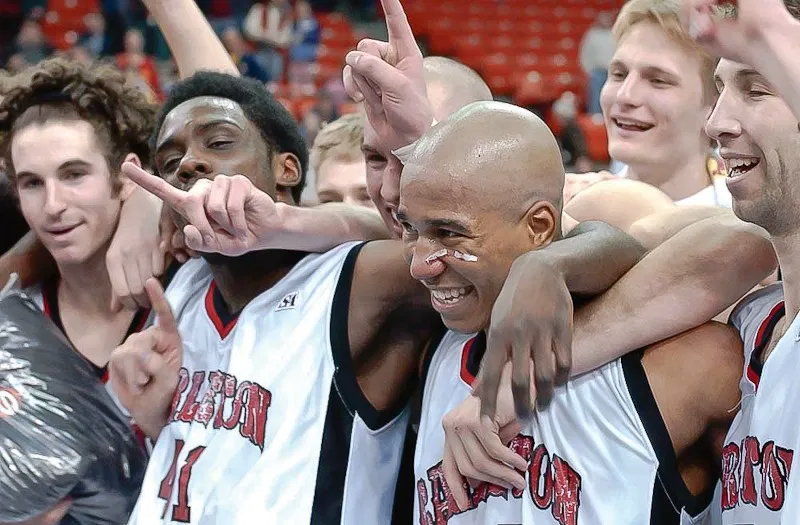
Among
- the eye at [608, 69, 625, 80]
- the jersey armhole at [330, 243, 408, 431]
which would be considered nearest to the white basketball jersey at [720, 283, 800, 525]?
the jersey armhole at [330, 243, 408, 431]

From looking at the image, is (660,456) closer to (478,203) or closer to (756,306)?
(756,306)

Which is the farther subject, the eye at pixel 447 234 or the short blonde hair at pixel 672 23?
the short blonde hair at pixel 672 23

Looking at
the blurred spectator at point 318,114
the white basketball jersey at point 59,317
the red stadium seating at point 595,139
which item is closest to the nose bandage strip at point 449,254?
the white basketball jersey at point 59,317

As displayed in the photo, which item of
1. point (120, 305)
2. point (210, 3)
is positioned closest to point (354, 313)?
point (120, 305)

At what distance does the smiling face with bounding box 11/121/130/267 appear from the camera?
3.03 metres

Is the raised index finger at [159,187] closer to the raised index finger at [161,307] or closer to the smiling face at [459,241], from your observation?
the raised index finger at [161,307]

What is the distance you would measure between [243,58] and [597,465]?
1020 cm

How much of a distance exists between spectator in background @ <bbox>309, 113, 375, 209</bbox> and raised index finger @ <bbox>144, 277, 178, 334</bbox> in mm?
1037

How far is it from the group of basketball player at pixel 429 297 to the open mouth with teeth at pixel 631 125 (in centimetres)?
14

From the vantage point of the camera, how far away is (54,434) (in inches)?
97.3

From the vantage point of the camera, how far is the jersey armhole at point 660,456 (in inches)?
78.6

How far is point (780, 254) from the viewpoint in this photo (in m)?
1.98

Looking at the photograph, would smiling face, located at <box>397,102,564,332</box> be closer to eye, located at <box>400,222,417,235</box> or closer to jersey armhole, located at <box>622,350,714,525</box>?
eye, located at <box>400,222,417,235</box>

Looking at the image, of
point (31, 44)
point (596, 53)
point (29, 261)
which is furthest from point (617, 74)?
point (596, 53)
